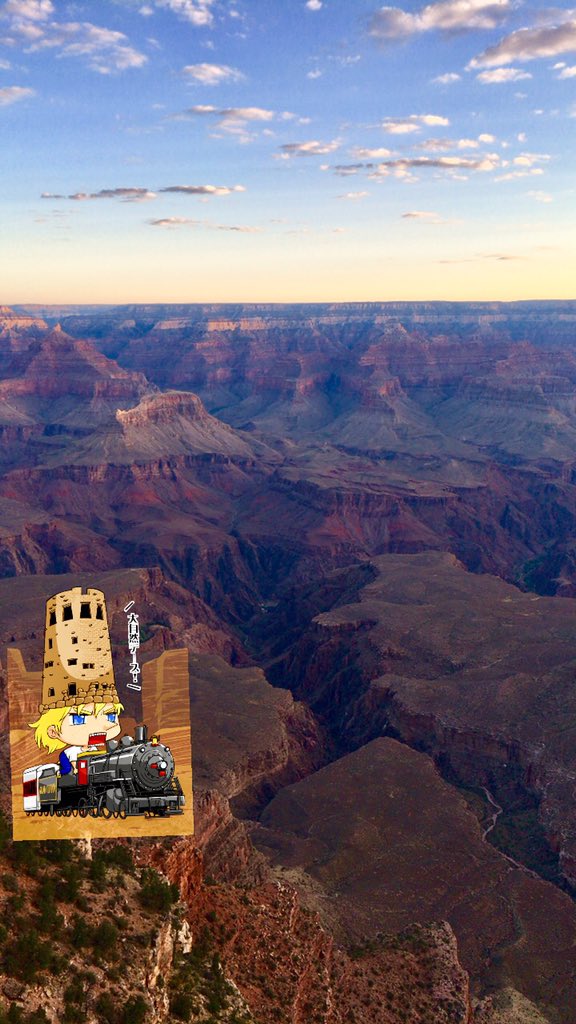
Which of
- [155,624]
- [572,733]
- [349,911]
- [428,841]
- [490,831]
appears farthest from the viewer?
[155,624]

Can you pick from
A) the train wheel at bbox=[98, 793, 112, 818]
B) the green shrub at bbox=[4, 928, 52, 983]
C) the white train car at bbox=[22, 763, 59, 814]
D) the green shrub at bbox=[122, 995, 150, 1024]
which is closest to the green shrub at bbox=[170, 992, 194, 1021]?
the green shrub at bbox=[122, 995, 150, 1024]

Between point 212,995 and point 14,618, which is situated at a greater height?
point 212,995

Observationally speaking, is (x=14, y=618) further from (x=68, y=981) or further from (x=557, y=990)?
(x=68, y=981)

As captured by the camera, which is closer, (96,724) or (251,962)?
(96,724)

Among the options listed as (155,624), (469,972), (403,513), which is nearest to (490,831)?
(469,972)

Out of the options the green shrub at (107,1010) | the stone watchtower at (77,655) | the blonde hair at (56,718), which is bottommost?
the green shrub at (107,1010)

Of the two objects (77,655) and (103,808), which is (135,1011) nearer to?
(103,808)
